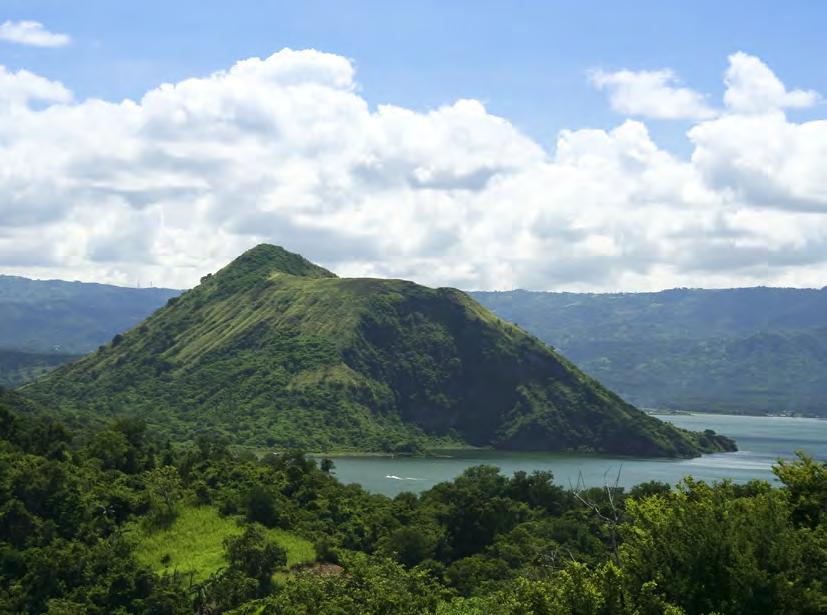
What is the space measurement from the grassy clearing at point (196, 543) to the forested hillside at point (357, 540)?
0.25 meters

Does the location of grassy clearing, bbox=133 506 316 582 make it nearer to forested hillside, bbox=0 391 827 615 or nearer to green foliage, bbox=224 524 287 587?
forested hillside, bbox=0 391 827 615

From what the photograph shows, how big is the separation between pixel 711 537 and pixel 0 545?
226 feet

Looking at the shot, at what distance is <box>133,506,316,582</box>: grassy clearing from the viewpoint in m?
85.7

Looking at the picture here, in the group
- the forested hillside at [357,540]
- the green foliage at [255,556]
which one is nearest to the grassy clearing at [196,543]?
A: the forested hillside at [357,540]

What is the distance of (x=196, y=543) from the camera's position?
91.8m

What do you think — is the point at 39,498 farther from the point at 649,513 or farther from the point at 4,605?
the point at 649,513

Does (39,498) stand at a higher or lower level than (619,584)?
lower

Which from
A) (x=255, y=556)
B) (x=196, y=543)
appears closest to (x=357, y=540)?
(x=196, y=543)

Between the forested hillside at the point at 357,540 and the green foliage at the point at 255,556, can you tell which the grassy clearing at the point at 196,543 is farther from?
the green foliage at the point at 255,556

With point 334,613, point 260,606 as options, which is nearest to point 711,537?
point 334,613

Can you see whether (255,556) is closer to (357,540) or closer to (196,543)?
(196,543)

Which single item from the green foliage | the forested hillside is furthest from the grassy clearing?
the green foliage

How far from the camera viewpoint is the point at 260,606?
233 feet

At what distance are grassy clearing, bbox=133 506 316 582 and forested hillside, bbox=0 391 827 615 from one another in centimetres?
25
